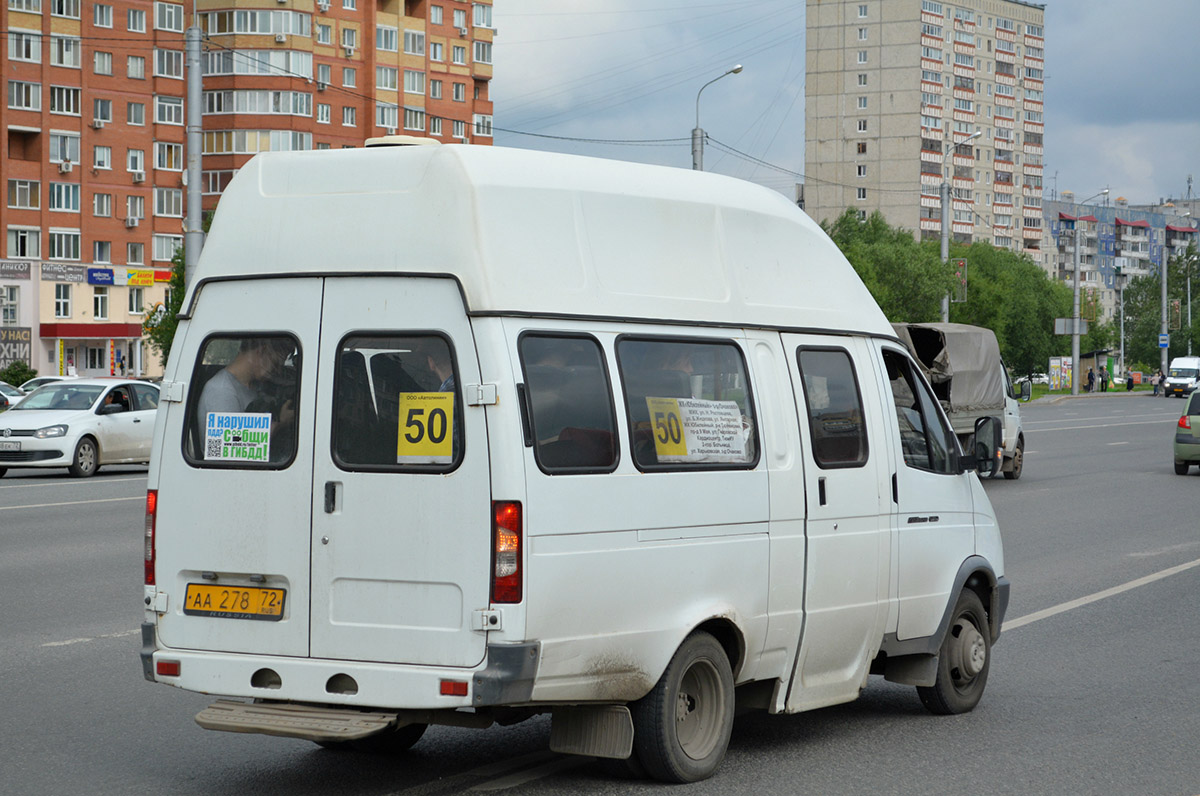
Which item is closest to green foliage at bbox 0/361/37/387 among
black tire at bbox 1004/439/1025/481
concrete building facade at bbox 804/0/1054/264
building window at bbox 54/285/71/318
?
building window at bbox 54/285/71/318

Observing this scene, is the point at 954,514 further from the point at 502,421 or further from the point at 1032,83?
the point at 1032,83

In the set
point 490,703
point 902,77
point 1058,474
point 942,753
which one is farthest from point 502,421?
point 902,77

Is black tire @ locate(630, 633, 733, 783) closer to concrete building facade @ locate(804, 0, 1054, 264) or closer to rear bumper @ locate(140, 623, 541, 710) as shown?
rear bumper @ locate(140, 623, 541, 710)

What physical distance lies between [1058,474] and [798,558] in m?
20.6

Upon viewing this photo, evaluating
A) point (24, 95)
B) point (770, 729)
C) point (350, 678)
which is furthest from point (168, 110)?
point (350, 678)

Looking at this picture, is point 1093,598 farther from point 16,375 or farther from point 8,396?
point 16,375

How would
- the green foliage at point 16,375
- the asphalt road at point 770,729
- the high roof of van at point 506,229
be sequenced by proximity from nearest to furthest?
the high roof of van at point 506,229
the asphalt road at point 770,729
the green foliage at point 16,375

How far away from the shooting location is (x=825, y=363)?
22.7 feet

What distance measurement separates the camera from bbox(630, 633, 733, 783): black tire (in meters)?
5.88

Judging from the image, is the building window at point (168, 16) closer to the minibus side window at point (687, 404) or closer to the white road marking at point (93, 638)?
the white road marking at point (93, 638)

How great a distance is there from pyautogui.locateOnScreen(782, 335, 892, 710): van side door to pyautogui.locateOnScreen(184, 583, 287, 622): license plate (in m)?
2.26

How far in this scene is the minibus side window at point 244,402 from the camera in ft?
18.7

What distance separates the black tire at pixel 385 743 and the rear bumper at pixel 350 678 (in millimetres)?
1029

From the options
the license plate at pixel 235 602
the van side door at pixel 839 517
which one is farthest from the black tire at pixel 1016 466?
the license plate at pixel 235 602
